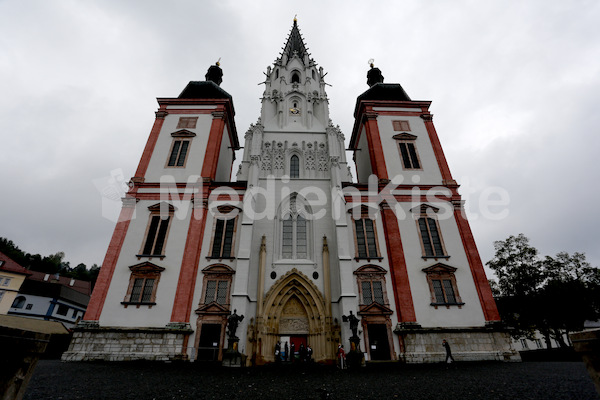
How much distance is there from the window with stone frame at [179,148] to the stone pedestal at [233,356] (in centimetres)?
1347

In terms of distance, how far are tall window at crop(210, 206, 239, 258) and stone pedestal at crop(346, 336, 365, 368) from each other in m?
8.74

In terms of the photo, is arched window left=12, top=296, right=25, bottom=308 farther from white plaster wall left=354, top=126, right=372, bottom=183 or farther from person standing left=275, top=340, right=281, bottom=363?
white plaster wall left=354, top=126, right=372, bottom=183

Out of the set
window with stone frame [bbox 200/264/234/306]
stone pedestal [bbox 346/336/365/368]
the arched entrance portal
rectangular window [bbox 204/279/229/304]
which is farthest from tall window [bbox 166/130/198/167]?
stone pedestal [bbox 346/336/365/368]

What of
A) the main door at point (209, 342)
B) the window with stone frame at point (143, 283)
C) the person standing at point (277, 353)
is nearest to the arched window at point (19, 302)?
the window with stone frame at point (143, 283)

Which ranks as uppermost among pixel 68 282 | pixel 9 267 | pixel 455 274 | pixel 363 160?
pixel 363 160

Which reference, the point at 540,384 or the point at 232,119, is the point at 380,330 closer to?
the point at 540,384

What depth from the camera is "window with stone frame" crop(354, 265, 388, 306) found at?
17272 millimetres

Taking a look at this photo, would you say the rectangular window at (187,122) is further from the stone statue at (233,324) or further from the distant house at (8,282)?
the distant house at (8,282)

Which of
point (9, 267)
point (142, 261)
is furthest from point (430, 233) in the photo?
point (9, 267)

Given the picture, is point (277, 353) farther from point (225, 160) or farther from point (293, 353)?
point (225, 160)

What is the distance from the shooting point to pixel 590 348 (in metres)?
2.41

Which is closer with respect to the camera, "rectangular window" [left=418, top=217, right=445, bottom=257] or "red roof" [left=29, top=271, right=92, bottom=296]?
"rectangular window" [left=418, top=217, right=445, bottom=257]

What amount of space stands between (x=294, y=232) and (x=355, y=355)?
833cm

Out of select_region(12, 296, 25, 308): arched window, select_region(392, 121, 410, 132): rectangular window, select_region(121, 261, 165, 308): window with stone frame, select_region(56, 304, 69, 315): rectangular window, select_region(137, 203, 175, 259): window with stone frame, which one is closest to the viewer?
select_region(121, 261, 165, 308): window with stone frame
